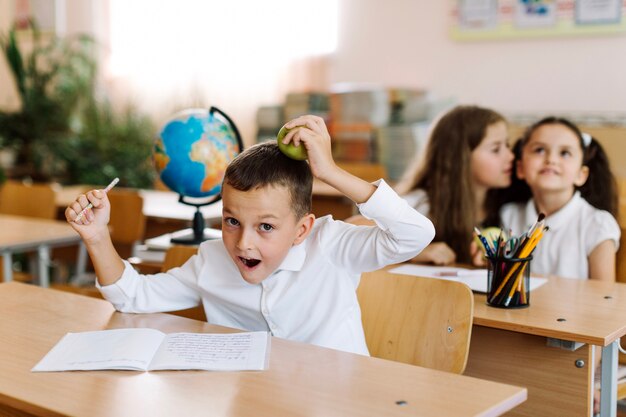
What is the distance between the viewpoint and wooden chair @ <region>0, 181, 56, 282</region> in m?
4.15

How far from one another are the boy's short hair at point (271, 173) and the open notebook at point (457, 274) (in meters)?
0.58

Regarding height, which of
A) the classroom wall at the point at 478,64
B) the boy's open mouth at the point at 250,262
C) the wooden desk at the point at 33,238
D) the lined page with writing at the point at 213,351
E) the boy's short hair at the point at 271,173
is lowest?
the wooden desk at the point at 33,238

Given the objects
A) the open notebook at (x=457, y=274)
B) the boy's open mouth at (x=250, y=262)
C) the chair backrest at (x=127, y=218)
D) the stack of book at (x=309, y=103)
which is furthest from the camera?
the stack of book at (x=309, y=103)

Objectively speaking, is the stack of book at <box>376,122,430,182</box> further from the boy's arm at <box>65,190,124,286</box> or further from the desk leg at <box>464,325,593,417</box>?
the boy's arm at <box>65,190,124,286</box>

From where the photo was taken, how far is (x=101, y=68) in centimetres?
676

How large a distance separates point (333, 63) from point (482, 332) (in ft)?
11.6

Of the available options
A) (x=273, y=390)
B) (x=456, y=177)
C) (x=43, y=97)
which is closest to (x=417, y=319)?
(x=273, y=390)

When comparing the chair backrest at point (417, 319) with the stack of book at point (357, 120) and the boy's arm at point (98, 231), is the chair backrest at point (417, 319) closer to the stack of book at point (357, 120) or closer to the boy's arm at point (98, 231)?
the boy's arm at point (98, 231)

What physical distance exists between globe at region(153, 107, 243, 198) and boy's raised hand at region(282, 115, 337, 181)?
3.46 feet

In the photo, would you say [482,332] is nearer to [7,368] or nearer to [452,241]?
[452,241]

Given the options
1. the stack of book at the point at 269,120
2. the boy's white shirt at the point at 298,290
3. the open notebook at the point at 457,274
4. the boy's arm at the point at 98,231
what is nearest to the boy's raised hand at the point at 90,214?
the boy's arm at the point at 98,231

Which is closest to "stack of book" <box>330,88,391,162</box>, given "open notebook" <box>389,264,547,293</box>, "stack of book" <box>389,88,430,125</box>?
"stack of book" <box>389,88,430,125</box>

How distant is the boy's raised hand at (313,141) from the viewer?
1.61m

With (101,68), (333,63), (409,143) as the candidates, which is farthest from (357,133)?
(101,68)
